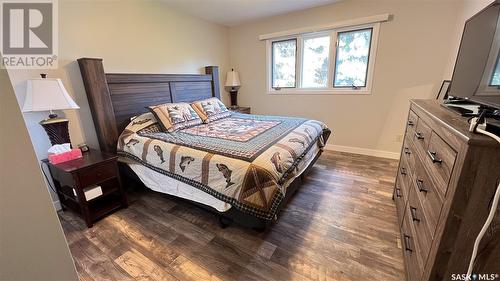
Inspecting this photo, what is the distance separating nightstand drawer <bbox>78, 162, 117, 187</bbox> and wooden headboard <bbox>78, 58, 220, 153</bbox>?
0.47 meters

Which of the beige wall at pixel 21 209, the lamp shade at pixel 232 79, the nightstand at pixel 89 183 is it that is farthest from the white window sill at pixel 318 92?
the beige wall at pixel 21 209

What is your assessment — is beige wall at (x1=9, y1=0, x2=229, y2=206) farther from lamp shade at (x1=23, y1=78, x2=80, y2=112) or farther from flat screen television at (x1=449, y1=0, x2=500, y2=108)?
flat screen television at (x1=449, y1=0, x2=500, y2=108)

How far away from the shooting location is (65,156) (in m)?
1.88

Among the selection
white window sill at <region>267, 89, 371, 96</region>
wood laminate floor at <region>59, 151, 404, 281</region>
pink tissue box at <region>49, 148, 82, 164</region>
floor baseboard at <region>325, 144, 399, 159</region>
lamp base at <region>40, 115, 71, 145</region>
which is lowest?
wood laminate floor at <region>59, 151, 404, 281</region>

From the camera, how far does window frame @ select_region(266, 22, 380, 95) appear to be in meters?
2.94

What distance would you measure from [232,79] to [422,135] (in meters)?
3.34

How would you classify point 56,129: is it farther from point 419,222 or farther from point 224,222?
point 419,222

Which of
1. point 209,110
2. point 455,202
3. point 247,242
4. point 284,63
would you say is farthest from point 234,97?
point 455,202

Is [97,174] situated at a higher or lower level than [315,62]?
lower

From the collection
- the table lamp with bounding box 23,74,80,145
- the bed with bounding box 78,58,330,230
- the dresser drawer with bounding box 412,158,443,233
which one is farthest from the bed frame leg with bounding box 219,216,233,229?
the table lamp with bounding box 23,74,80,145

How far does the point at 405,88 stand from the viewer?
285 cm

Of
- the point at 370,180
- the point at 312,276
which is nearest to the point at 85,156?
the point at 312,276

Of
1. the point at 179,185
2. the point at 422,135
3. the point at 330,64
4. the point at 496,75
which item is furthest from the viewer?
the point at 330,64

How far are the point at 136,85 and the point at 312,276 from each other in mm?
2750
